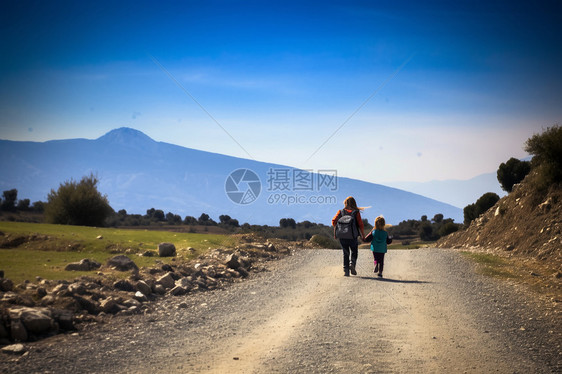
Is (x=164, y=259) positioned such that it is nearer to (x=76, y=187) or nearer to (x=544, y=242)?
(x=544, y=242)

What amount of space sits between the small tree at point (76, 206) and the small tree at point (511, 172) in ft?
123

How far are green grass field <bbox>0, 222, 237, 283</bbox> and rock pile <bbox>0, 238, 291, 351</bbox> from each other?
4.04ft

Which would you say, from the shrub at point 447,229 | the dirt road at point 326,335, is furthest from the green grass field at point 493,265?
the shrub at point 447,229

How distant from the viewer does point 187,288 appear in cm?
1273

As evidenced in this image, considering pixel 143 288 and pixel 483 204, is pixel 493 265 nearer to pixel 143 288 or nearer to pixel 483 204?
pixel 143 288

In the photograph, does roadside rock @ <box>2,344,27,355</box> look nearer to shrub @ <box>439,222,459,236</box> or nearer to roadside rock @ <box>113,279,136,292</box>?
roadside rock @ <box>113,279,136,292</box>

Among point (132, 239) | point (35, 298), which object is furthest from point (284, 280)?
point (132, 239)

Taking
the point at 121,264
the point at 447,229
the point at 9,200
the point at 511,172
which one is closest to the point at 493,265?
the point at 121,264

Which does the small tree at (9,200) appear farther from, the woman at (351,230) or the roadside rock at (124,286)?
the woman at (351,230)

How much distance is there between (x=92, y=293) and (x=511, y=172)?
140 feet

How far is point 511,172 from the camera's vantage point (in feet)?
145

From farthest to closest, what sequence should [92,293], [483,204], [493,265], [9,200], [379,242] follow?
[9,200]
[483,204]
[493,265]
[379,242]
[92,293]

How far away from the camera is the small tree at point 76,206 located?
140 feet

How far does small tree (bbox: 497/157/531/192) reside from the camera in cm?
4378
